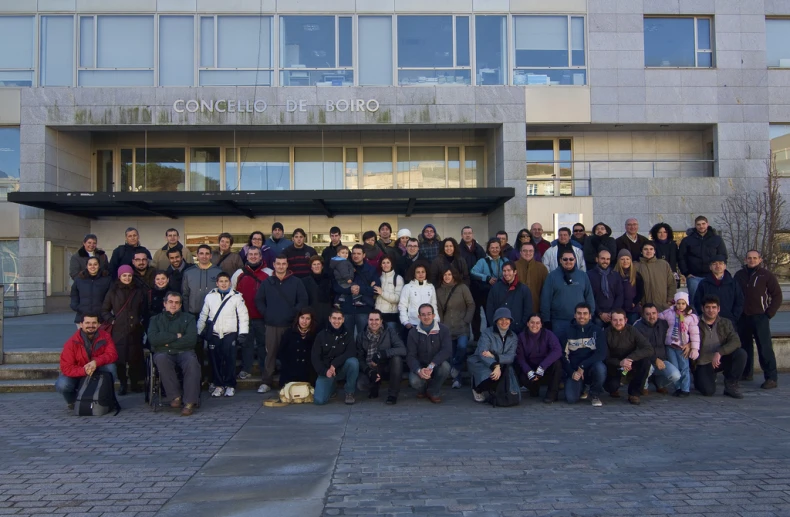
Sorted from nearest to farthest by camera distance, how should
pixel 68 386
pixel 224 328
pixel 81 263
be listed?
1. pixel 68 386
2. pixel 224 328
3. pixel 81 263

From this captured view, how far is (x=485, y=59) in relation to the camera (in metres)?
18.3

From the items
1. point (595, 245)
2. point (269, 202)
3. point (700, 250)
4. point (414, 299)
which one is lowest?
point (414, 299)

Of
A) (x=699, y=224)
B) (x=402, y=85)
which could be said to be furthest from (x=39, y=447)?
(x=402, y=85)

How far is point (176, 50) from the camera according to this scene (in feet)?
59.3

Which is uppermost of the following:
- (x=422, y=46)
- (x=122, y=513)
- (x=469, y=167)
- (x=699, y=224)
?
(x=422, y=46)

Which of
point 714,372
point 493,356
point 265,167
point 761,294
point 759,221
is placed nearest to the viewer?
point 493,356

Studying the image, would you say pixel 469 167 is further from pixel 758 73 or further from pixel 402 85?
pixel 758 73

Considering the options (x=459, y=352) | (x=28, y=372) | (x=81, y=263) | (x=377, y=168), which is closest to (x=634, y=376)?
(x=459, y=352)

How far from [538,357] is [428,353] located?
4.84 feet

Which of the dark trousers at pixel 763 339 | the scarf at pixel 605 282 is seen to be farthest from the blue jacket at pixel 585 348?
the dark trousers at pixel 763 339

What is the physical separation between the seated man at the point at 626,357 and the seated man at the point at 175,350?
5.48 meters

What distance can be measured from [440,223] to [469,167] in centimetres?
213

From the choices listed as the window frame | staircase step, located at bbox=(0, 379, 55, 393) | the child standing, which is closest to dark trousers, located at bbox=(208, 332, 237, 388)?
staircase step, located at bbox=(0, 379, 55, 393)

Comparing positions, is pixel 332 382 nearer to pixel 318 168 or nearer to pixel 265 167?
pixel 318 168
